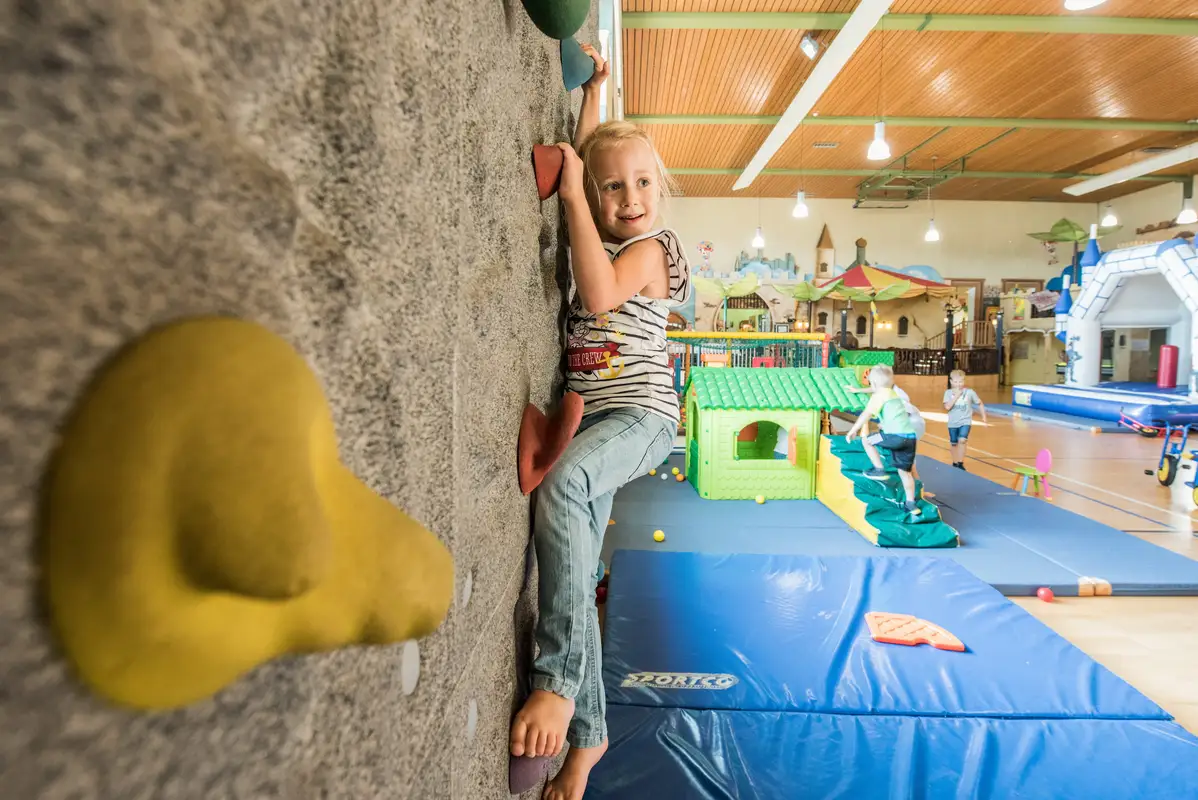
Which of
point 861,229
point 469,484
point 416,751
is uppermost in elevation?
point 861,229

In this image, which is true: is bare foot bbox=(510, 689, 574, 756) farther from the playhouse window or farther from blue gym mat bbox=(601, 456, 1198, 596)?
the playhouse window

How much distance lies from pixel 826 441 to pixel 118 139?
401 centimetres

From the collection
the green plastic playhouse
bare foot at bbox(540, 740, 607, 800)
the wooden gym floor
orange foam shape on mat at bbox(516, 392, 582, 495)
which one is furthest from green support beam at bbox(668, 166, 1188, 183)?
bare foot at bbox(540, 740, 607, 800)

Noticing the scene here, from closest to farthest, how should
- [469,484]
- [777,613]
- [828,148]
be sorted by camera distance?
1. [469,484]
2. [777,613]
3. [828,148]

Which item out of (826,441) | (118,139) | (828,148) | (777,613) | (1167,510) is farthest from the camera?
(828,148)

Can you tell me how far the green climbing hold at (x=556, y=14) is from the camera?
723 mm

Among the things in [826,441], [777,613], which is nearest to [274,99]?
[777,613]

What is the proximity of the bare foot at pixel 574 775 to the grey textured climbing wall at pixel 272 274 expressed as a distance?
1.44 feet

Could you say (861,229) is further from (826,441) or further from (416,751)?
(416,751)

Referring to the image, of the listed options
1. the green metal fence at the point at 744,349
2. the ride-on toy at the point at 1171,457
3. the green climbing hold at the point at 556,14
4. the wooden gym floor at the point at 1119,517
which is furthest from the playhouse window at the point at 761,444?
the green climbing hold at the point at 556,14

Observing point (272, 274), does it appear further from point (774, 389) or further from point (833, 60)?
point (833, 60)

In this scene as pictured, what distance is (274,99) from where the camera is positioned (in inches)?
10.3

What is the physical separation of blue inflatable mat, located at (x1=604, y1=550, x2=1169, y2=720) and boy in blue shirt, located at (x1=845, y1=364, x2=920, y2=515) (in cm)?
76

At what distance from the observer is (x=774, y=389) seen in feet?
13.5
